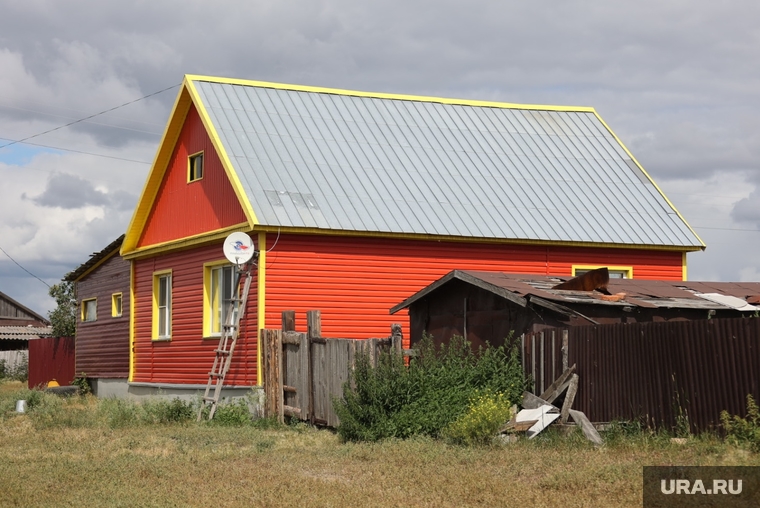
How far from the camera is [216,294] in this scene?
2266 centimetres

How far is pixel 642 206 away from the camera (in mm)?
25094

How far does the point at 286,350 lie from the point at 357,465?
692cm

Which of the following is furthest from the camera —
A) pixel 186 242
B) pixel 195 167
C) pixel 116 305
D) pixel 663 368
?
pixel 116 305

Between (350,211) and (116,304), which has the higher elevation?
(350,211)

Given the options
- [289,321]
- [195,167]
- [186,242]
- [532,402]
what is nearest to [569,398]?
[532,402]

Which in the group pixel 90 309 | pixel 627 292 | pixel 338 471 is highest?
pixel 90 309

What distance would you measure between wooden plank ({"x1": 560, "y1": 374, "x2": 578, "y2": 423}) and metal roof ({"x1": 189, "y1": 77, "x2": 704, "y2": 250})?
26.0 ft

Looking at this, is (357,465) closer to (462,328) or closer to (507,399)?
(507,399)

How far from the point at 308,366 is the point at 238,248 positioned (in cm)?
343

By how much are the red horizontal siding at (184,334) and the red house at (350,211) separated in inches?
1.9

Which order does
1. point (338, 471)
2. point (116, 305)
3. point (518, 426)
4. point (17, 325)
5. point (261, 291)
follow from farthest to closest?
point (17, 325) < point (116, 305) < point (261, 291) < point (518, 426) < point (338, 471)

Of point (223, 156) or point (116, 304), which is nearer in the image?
point (223, 156)

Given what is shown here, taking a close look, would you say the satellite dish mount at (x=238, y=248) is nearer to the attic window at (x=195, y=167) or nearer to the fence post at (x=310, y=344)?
the fence post at (x=310, y=344)

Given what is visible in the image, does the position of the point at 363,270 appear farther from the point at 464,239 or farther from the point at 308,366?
the point at 308,366
